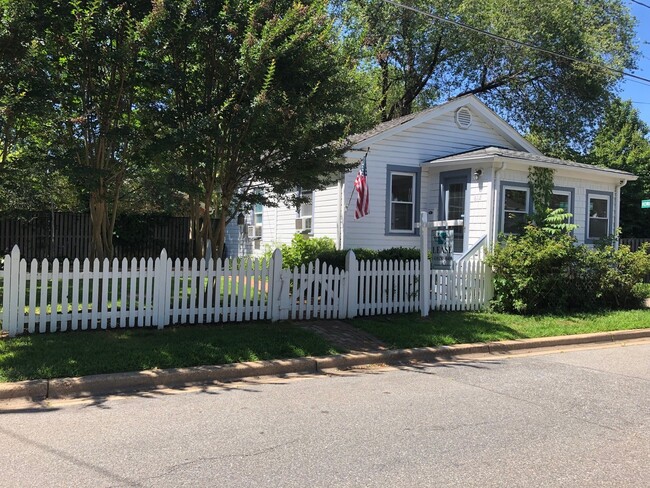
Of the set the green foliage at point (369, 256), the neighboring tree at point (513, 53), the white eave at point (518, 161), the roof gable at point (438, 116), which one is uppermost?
the neighboring tree at point (513, 53)

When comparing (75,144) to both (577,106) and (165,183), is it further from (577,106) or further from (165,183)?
(577,106)

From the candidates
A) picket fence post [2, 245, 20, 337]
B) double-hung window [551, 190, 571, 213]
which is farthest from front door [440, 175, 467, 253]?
picket fence post [2, 245, 20, 337]

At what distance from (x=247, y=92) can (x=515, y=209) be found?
27.6ft

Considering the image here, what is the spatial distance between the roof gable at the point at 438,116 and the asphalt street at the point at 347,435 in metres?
7.92

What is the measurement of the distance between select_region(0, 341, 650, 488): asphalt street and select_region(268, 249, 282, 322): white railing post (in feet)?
8.38

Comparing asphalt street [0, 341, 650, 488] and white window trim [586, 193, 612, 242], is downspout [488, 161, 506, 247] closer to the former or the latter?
white window trim [586, 193, 612, 242]

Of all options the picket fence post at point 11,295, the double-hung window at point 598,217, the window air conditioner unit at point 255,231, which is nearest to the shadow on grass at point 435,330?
the picket fence post at point 11,295

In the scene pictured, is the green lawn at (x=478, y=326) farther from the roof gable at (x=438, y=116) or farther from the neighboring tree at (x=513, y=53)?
the neighboring tree at (x=513, y=53)

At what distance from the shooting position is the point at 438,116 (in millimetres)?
15062

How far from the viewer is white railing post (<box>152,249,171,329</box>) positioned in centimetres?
823

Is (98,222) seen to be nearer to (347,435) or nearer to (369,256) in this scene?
(369,256)

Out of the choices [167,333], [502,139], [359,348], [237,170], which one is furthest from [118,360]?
[502,139]

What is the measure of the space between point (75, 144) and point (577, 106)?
906 inches

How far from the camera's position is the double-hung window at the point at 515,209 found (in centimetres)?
1378
